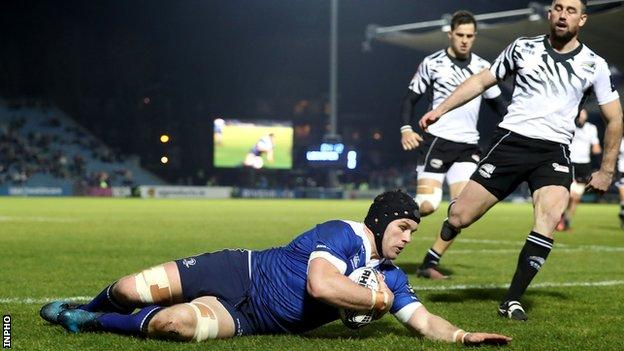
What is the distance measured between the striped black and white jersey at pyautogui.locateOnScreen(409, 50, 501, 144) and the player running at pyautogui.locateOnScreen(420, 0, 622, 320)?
2.86 meters

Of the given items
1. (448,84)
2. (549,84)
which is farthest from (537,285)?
(549,84)

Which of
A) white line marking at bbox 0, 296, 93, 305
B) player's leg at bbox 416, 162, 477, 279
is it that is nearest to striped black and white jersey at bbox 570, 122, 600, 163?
player's leg at bbox 416, 162, 477, 279

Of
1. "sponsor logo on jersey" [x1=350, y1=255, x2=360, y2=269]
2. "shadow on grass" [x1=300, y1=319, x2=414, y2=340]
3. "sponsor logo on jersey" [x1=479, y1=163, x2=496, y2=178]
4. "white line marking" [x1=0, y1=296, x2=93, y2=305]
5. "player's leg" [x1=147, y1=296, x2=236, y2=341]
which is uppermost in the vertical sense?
"sponsor logo on jersey" [x1=479, y1=163, x2=496, y2=178]

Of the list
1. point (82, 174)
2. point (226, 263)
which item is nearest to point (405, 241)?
point (226, 263)

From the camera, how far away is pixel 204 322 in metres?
5.03

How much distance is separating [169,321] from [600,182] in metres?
3.52

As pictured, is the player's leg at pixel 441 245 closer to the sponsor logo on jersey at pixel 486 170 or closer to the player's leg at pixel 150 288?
the sponsor logo on jersey at pixel 486 170

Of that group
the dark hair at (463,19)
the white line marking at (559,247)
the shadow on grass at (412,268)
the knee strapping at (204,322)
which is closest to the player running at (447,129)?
the dark hair at (463,19)

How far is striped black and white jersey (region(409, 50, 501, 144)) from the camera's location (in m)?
9.98

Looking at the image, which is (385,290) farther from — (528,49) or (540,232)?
(528,49)

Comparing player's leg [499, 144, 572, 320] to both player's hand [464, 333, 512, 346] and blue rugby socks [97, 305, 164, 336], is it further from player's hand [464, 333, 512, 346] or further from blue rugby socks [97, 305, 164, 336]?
blue rugby socks [97, 305, 164, 336]

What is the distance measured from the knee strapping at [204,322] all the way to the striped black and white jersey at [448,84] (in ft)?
17.7

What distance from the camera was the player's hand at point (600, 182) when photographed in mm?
6906

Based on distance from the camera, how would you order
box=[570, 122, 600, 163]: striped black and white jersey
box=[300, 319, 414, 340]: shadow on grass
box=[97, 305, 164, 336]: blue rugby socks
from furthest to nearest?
box=[570, 122, 600, 163]: striped black and white jersey, box=[300, 319, 414, 340]: shadow on grass, box=[97, 305, 164, 336]: blue rugby socks
